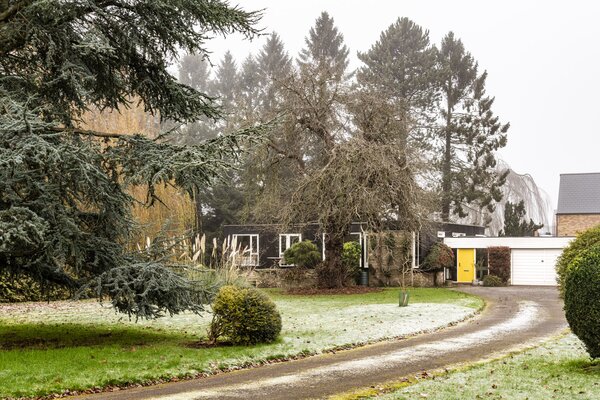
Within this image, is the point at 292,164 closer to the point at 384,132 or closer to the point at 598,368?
the point at 384,132

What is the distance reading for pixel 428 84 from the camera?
48844mm

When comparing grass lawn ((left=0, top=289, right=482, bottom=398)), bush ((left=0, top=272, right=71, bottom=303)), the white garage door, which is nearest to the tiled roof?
the white garage door

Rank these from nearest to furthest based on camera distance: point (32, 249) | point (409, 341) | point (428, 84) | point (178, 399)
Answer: point (178, 399) → point (32, 249) → point (409, 341) → point (428, 84)

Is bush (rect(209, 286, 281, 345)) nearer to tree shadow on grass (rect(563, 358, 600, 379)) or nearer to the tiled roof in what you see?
tree shadow on grass (rect(563, 358, 600, 379))

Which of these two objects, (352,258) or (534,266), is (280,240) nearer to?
(352,258)

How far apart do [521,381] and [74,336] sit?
9.17m

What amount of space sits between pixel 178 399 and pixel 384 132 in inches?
811

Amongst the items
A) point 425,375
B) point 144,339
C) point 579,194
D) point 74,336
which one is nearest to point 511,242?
point 579,194

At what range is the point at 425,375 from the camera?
9.98 metres

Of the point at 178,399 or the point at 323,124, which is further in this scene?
the point at 323,124

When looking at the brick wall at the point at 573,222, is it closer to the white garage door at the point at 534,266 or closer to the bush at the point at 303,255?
the white garage door at the point at 534,266

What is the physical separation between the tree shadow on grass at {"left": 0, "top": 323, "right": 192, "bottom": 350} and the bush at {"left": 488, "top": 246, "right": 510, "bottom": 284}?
23970 mm

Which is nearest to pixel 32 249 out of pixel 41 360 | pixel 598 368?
pixel 41 360

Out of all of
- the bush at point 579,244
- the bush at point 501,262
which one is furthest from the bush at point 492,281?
the bush at point 579,244
